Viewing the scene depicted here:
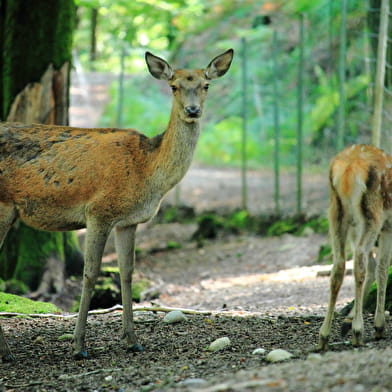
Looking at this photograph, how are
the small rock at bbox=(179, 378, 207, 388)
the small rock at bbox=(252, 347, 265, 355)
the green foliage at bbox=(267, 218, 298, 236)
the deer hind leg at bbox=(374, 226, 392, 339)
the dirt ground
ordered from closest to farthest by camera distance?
1. the dirt ground
2. the small rock at bbox=(179, 378, 207, 388)
3. the small rock at bbox=(252, 347, 265, 355)
4. the deer hind leg at bbox=(374, 226, 392, 339)
5. the green foliage at bbox=(267, 218, 298, 236)

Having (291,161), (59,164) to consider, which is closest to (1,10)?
(59,164)

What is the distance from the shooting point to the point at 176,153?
21.6ft

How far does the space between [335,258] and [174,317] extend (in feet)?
7.07

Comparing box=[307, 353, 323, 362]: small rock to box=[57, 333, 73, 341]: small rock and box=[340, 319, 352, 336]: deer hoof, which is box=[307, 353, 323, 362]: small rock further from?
box=[57, 333, 73, 341]: small rock

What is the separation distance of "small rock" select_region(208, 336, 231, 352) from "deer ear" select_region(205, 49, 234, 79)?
2.61m

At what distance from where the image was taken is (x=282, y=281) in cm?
994

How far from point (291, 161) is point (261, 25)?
786cm

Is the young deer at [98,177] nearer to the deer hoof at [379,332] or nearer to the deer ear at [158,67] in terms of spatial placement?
the deer ear at [158,67]

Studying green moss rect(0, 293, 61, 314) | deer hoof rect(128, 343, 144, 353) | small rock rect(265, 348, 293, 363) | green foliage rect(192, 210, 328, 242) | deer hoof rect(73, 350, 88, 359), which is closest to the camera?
small rock rect(265, 348, 293, 363)

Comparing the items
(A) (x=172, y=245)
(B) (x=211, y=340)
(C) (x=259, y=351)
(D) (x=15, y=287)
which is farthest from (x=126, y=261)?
(A) (x=172, y=245)

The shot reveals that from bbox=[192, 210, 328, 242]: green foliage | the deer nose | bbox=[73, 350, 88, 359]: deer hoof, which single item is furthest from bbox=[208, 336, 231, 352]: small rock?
bbox=[192, 210, 328, 242]: green foliage

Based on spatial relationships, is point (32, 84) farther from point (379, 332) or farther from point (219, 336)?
point (379, 332)

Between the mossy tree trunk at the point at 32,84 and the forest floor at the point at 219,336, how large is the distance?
1.78 metres

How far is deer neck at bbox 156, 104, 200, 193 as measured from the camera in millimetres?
6547
